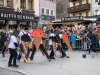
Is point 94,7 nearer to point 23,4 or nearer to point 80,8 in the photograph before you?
point 80,8

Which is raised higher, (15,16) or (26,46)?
(15,16)

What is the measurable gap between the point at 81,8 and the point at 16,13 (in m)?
21.6

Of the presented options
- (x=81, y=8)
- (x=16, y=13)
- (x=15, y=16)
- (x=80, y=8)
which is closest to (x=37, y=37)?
(x=15, y=16)

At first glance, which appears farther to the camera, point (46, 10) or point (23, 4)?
point (46, 10)

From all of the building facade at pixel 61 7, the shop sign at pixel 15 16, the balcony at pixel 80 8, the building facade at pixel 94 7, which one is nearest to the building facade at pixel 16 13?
the shop sign at pixel 15 16

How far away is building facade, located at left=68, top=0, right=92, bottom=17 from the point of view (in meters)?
59.8

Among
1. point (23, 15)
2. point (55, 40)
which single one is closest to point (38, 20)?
point (23, 15)

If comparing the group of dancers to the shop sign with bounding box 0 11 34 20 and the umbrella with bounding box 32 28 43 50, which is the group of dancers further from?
the shop sign with bounding box 0 11 34 20

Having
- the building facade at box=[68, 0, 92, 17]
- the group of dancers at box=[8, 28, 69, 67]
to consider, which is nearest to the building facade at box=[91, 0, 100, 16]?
the building facade at box=[68, 0, 92, 17]

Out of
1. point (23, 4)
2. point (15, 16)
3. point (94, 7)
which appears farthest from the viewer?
point (94, 7)

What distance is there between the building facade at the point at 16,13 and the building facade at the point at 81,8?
15503mm

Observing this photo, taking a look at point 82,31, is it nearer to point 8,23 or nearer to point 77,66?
point 77,66

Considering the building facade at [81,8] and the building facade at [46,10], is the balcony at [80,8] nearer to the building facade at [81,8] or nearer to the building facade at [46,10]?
the building facade at [81,8]

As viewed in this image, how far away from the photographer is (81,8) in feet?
200
